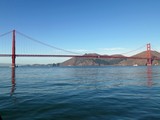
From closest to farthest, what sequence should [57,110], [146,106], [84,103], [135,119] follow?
[135,119] < [57,110] < [146,106] < [84,103]

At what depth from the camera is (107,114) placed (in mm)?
9422

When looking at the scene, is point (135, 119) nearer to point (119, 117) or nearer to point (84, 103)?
point (119, 117)

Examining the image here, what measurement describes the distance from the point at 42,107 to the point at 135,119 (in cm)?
455

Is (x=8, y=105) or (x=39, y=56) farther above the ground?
(x=39, y=56)

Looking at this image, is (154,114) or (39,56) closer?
(154,114)

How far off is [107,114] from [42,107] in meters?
3.27

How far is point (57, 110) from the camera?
Answer: 1011 cm

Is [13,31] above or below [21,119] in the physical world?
above

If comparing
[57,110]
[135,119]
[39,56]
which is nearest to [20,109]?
[57,110]

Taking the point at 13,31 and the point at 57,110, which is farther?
the point at 13,31

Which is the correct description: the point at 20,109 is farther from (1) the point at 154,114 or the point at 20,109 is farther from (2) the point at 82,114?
(1) the point at 154,114

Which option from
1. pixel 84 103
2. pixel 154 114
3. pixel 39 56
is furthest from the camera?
pixel 39 56

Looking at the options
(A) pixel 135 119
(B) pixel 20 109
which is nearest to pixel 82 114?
(A) pixel 135 119

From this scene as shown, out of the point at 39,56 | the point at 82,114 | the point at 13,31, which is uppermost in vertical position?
the point at 13,31
